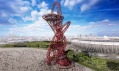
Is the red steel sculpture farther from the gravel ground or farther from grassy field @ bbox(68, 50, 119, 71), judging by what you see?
grassy field @ bbox(68, 50, 119, 71)

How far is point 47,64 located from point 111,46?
21.5m

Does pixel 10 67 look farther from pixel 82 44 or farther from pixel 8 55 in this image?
pixel 82 44

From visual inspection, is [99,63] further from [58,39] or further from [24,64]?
[24,64]

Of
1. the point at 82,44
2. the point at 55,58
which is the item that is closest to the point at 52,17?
the point at 55,58

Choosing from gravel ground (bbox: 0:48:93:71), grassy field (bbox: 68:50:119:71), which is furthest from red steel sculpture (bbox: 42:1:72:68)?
grassy field (bbox: 68:50:119:71)

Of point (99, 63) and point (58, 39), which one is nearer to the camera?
point (58, 39)

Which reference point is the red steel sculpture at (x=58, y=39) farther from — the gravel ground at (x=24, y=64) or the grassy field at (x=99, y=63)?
the grassy field at (x=99, y=63)

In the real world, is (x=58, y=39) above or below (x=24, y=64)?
above

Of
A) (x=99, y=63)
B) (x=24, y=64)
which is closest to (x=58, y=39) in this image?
(x=24, y=64)

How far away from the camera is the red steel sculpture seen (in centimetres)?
2867

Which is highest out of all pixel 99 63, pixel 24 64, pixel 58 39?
pixel 58 39

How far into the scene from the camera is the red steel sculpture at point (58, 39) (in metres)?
28.7

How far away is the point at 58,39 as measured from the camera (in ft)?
96.4

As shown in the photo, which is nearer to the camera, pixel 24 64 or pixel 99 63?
pixel 24 64
